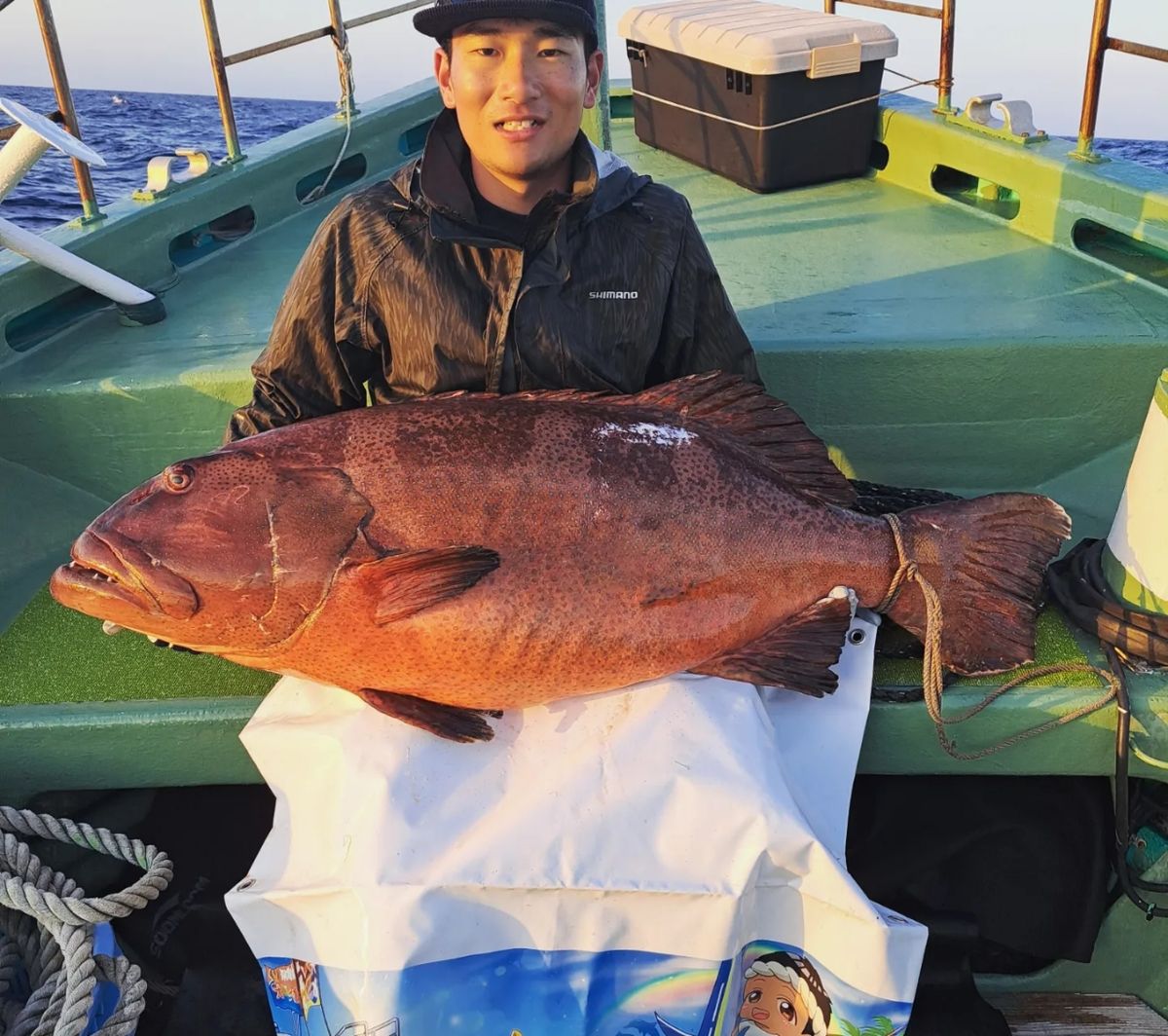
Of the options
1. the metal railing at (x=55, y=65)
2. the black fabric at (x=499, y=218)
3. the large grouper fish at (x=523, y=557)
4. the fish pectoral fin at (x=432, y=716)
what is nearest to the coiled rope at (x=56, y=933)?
the large grouper fish at (x=523, y=557)

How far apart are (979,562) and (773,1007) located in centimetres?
106

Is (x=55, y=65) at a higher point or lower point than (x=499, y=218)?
higher

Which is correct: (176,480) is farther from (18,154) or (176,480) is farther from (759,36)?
(759,36)

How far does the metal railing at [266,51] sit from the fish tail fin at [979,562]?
3329 millimetres

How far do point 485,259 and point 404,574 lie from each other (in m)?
0.88

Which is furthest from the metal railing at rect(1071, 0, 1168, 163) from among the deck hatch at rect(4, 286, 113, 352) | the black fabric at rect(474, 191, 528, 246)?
the deck hatch at rect(4, 286, 113, 352)

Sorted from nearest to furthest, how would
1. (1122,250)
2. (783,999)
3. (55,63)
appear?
(783,999) → (55,63) → (1122,250)

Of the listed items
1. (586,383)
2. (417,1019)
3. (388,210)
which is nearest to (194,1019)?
(417,1019)

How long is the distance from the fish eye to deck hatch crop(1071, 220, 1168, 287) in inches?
136

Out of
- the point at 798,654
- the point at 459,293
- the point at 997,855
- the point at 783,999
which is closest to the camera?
the point at 783,999

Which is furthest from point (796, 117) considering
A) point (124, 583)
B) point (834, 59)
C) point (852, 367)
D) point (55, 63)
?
point (124, 583)

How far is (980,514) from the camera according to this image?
7.22ft

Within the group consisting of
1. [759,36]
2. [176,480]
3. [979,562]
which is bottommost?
[979,562]

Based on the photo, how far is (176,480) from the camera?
1.97 metres
